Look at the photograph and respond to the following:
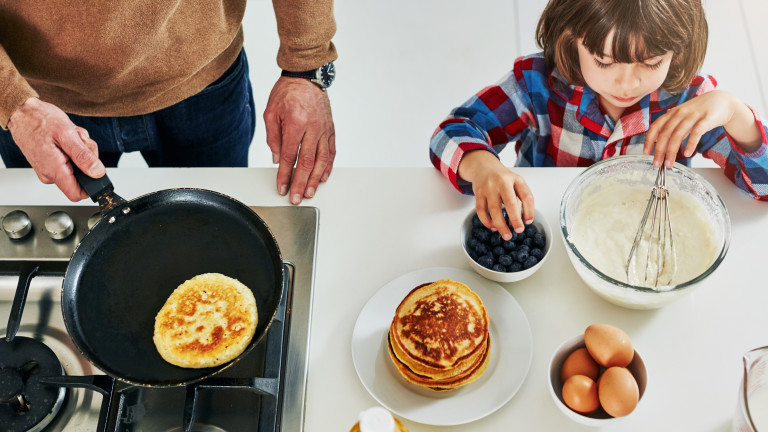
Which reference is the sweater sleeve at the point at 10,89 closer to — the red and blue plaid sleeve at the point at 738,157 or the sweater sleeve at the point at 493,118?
the sweater sleeve at the point at 493,118

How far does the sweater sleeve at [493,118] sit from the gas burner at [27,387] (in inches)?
31.2

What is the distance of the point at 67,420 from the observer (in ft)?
3.28

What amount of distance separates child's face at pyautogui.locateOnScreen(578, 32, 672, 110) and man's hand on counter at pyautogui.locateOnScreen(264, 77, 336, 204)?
55 centimetres

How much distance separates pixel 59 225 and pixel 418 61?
6.07 feet

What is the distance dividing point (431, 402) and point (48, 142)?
0.80m

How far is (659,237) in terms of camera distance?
1041 mm

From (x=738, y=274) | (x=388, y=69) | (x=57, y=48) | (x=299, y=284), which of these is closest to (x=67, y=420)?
(x=299, y=284)

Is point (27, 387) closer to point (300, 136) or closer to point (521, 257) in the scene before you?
point (300, 136)

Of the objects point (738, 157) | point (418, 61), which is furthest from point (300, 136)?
point (418, 61)

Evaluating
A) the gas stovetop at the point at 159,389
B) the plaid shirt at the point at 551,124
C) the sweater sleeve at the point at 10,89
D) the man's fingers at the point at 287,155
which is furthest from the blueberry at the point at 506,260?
the sweater sleeve at the point at 10,89

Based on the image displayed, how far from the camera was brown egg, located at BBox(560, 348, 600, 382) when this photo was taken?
35.1 inches

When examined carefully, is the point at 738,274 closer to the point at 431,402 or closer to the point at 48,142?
the point at 431,402

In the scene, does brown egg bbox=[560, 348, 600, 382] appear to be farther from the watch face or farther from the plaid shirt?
the watch face

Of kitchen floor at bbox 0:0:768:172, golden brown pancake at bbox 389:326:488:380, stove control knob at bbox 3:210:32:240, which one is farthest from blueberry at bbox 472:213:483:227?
kitchen floor at bbox 0:0:768:172
